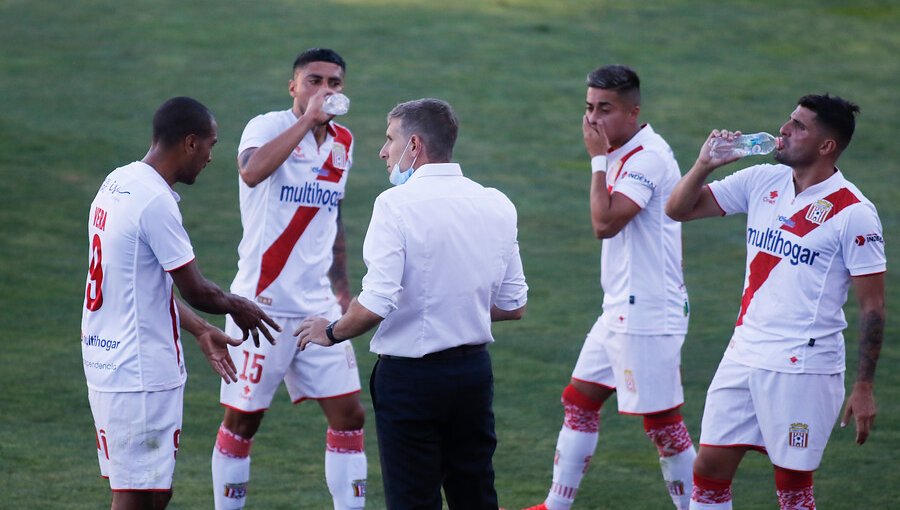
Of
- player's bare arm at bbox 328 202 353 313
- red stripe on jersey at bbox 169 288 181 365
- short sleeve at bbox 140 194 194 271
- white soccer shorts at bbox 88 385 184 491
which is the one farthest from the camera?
player's bare arm at bbox 328 202 353 313

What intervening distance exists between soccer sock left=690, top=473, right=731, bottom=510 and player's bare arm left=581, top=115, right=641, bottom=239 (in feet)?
4.69

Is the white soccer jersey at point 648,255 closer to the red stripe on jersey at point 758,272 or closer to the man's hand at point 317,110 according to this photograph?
the red stripe on jersey at point 758,272

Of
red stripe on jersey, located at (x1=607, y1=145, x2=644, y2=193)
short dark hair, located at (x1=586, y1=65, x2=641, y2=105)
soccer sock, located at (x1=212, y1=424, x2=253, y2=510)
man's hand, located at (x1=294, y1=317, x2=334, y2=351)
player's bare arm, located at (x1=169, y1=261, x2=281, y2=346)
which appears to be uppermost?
short dark hair, located at (x1=586, y1=65, x2=641, y2=105)

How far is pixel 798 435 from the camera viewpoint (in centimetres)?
575

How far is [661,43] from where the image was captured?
22.0 m

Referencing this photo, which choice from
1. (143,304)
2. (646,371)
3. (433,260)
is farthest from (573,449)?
(143,304)

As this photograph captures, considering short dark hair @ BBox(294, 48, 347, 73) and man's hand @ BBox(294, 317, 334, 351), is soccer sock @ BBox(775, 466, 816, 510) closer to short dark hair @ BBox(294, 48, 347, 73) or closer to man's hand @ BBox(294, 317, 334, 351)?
man's hand @ BBox(294, 317, 334, 351)

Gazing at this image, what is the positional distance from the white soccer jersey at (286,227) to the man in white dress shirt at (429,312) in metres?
1.59

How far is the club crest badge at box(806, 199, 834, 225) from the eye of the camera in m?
5.71

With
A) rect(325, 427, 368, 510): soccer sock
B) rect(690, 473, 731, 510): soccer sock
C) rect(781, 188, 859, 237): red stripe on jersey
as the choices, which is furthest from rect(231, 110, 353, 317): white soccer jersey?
rect(781, 188, 859, 237): red stripe on jersey

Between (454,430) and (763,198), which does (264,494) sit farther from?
(763,198)

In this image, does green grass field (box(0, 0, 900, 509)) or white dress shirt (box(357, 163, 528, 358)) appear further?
green grass field (box(0, 0, 900, 509))

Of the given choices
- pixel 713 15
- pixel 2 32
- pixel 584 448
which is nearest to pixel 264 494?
pixel 584 448

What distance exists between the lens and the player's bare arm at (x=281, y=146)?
6520mm
